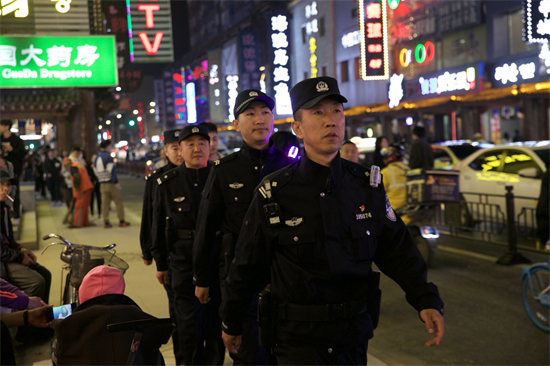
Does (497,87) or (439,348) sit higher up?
(497,87)

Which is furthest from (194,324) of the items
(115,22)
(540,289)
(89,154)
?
(89,154)

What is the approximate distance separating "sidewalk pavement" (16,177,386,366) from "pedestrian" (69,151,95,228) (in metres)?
0.28

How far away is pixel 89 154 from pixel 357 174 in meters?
20.5

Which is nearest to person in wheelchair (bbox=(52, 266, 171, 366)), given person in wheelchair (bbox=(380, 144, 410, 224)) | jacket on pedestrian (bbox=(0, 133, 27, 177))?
person in wheelchair (bbox=(380, 144, 410, 224))

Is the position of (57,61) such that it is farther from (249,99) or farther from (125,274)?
(249,99)

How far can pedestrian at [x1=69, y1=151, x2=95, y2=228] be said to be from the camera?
14.0m

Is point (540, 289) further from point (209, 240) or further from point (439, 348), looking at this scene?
point (209, 240)

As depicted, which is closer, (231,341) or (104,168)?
(231,341)

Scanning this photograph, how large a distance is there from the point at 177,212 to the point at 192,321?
0.96m

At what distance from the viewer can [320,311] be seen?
2770 millimetres

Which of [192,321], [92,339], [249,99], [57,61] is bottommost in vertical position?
[192,321]

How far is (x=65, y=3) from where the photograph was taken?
39.2 ft

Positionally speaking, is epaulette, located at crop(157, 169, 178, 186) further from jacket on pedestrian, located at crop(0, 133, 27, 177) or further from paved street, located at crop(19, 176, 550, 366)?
jacket on pedestrian, located at crop(0, 133, 27, 177)

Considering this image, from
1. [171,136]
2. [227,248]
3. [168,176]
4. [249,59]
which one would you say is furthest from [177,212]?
[249,59]
